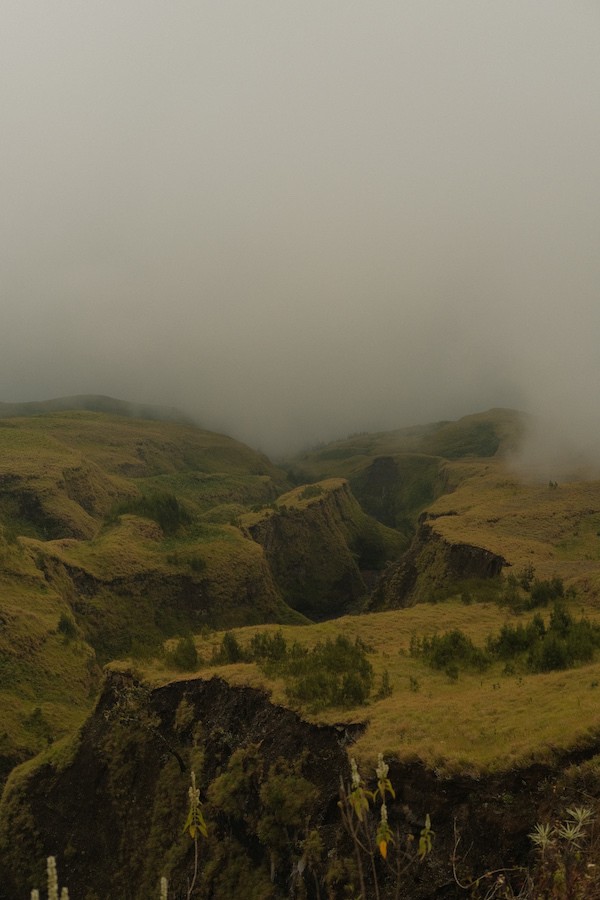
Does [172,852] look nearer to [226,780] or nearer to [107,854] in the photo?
[226,780]

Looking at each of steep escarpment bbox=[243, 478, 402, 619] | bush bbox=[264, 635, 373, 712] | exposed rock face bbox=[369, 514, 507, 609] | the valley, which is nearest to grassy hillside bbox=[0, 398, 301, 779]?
the valley

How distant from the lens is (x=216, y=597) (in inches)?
2697

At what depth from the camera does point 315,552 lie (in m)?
108

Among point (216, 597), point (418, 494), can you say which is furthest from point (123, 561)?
point (418, 494)

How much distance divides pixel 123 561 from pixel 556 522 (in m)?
49.8

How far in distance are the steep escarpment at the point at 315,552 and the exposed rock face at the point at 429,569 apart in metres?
28.7

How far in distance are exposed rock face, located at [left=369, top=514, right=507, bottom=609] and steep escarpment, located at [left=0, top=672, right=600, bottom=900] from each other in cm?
2525

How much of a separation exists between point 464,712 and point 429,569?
41515 mm

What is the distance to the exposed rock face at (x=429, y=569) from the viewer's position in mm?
51062

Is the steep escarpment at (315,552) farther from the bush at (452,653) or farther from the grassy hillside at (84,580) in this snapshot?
the bush at (452,653)

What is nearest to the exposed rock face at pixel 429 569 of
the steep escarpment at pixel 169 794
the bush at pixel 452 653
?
the bush at pixel 452 653

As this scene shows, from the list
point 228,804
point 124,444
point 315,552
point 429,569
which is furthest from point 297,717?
point 124,444

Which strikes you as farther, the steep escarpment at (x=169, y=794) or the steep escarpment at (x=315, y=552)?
the steep escarpment at (x=315, y=552)

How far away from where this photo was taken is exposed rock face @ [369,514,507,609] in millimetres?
51062
